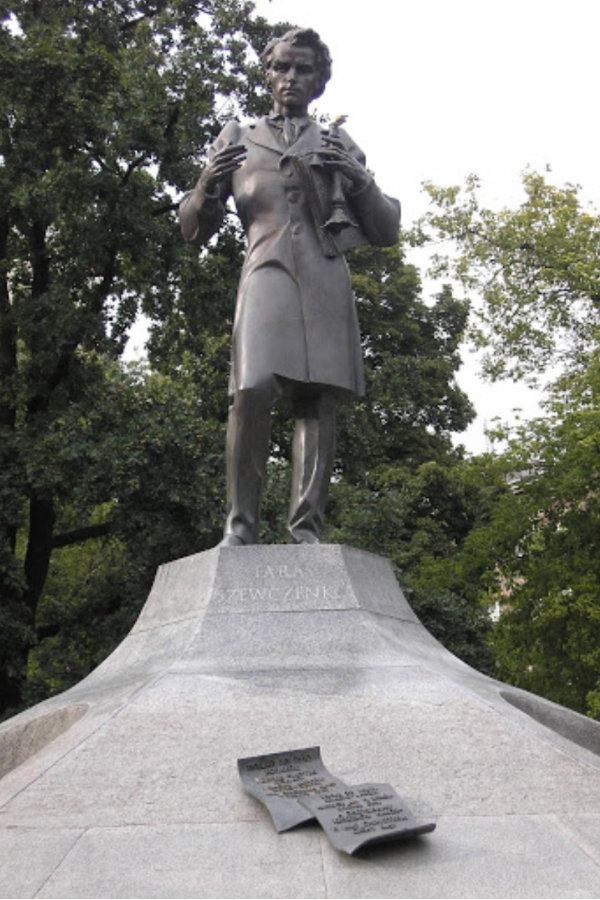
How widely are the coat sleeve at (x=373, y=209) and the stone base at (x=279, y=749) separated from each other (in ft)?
6.79

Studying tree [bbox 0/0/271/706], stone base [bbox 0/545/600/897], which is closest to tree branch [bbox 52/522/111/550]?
tree [bbox 0/0/271/706]

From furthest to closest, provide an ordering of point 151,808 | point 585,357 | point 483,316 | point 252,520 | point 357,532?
point 483,316 < point 585,357 < point 357,532 < point 252,520 < point 151,808

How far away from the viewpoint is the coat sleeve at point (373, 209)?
6.80 metres

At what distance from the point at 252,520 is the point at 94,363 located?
963 cm

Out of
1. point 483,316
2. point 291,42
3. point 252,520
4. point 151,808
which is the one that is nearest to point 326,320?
point 252,520

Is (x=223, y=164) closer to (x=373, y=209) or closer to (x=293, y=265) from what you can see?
(x=293, y=265)

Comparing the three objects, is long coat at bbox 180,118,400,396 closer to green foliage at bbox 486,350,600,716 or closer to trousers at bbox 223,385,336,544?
trousers at bbox 223,385,336,544

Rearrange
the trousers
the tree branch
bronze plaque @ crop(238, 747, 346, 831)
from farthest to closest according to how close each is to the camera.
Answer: the tree branch < the trousers < bronze plaque @ crop(238, 747, 346, 831)

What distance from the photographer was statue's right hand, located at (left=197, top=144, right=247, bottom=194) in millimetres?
6520

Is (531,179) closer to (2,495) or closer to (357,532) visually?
(357,532)

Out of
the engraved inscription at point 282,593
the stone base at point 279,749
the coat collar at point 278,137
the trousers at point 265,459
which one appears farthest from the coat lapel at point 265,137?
the engraved inscription at point 282,593

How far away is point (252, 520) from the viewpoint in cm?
639

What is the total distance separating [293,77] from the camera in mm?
6816

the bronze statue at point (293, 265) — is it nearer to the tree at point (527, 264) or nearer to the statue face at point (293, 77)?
the statue face at point (293, 77)
